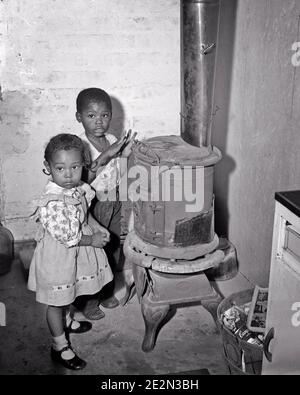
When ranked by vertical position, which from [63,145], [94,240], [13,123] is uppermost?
[63,145]

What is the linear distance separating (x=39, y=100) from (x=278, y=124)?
1712mm

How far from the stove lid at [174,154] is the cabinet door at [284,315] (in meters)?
0.76

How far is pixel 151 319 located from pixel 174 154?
97cm

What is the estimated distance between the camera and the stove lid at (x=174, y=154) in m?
2.58

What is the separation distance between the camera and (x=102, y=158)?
2.93 metres

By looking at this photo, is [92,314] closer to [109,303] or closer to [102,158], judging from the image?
[109,303]

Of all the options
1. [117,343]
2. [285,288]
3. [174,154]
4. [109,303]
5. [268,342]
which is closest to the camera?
[285,288]

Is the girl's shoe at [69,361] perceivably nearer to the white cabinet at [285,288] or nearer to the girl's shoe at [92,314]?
the girl's shoe at [92,314]

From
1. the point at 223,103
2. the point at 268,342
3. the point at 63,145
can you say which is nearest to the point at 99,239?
the point at 63,145

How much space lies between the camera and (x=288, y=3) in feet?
8.80

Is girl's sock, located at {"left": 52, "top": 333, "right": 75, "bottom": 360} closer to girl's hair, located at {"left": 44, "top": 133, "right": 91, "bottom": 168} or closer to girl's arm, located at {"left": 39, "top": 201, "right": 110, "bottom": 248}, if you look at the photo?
girl's arm, located at {"left": 39, "top": 201, "right": 110, "bottom": 248}
